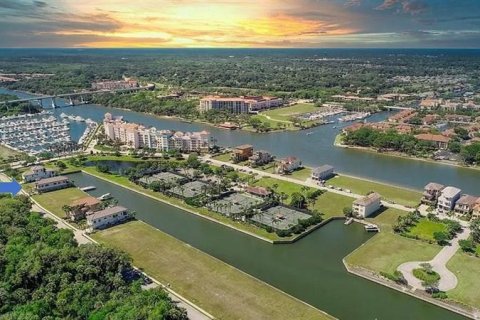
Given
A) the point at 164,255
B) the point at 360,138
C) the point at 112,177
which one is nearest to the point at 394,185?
the point at 360,138

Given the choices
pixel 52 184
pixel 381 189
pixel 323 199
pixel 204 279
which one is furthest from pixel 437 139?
pixel 52 184

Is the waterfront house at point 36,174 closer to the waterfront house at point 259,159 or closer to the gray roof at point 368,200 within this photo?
the waterfront house at point 259,159

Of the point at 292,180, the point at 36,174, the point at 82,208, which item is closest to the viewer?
the point at 82,208

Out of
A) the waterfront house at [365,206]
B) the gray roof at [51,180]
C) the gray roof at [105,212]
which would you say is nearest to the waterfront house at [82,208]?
the gray roof at [105,212]

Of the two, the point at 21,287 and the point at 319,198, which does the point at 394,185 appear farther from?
the point at 21,287

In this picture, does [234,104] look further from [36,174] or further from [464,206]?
[464,206]

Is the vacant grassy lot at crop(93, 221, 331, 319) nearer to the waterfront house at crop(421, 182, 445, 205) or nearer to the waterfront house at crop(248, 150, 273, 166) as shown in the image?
the waterfront house at crop(248, 150, 273, 166)
